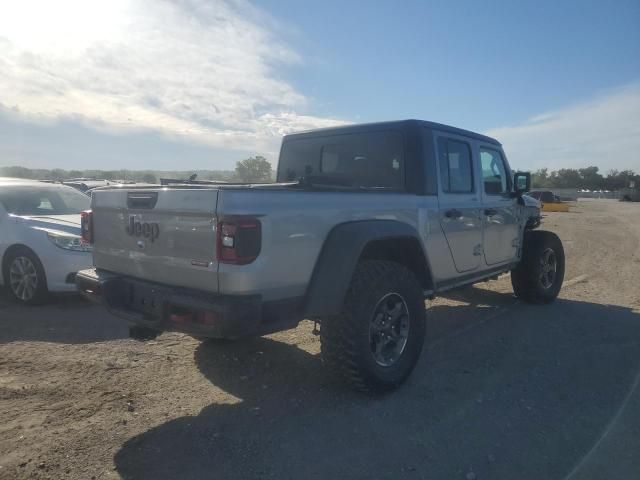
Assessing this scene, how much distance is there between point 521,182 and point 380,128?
7.79 ft

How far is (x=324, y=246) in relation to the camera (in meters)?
3.29

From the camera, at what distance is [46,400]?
11.6 feet

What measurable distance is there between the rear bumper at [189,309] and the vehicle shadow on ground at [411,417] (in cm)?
70

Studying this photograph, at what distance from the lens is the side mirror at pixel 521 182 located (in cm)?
589

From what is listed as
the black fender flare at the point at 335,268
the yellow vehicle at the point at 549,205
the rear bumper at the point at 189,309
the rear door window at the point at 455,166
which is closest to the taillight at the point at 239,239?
the rear bumper at the point at 189,309

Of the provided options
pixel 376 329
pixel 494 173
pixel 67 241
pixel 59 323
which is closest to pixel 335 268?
pixel 376 329

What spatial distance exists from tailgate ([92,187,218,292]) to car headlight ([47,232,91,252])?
7.63 ft

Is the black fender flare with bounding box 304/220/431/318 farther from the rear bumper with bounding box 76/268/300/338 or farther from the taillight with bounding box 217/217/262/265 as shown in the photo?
the taillight with bounding box 217/217/262/265

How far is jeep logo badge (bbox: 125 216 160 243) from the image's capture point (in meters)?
3.27

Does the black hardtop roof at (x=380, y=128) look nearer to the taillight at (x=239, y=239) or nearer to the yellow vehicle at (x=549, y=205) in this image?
the taillight at (x=239, y=239)

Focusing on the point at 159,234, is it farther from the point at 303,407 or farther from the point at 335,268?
the point at 303,407

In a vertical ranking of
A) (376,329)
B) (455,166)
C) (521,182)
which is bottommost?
(376,329)

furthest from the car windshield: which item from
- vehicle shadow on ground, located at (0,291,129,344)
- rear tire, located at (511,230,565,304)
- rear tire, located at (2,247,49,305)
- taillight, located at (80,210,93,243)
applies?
rear tire, located at (511,230,565,304)

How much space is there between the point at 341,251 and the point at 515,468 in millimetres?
1629
